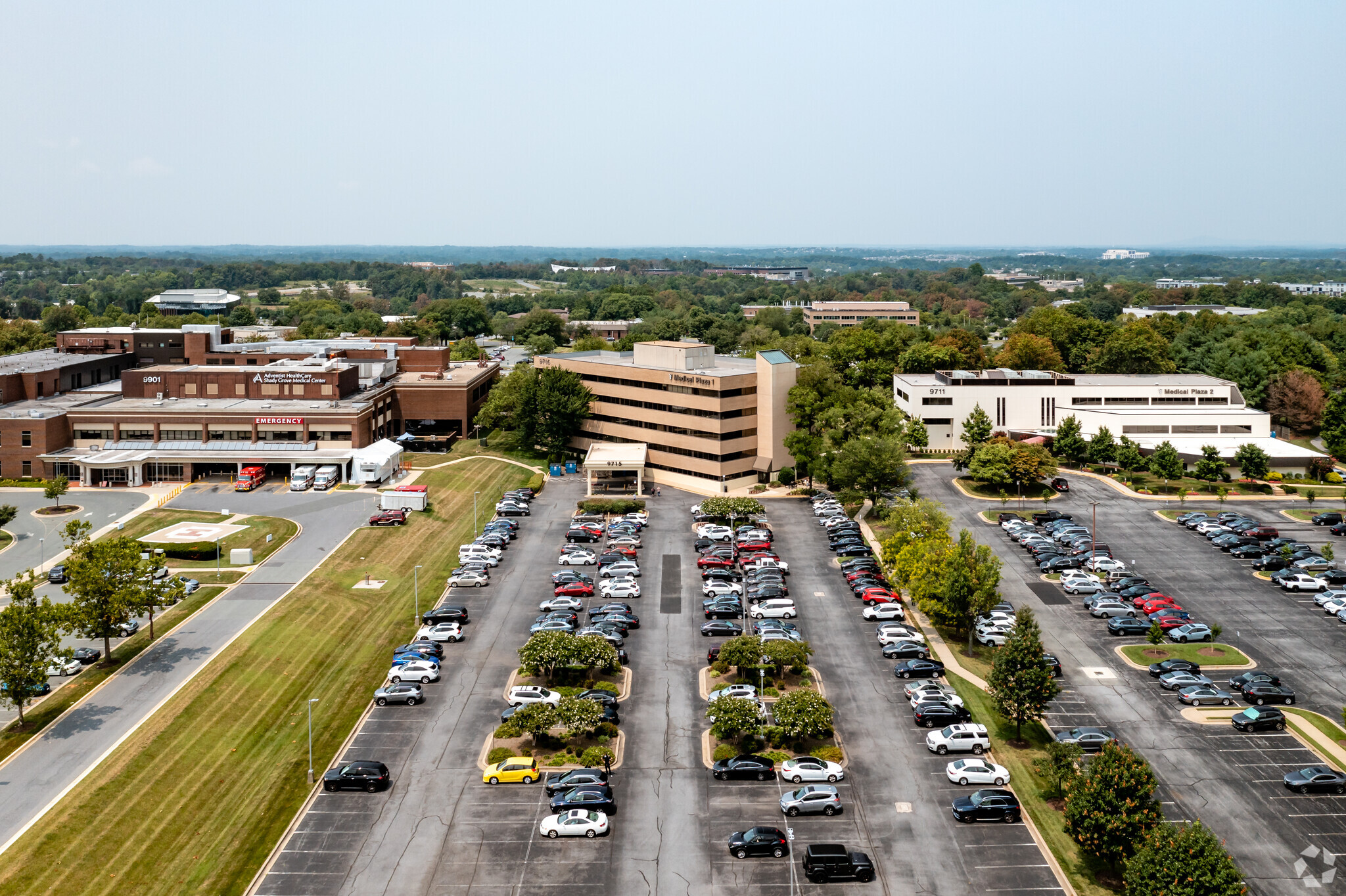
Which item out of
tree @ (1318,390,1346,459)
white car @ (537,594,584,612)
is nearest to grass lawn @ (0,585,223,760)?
white car @ (537,594,584,612)

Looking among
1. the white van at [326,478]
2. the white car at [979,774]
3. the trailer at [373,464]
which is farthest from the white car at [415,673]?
the trailer at [373,464]

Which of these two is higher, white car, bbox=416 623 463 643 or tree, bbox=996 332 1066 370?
tree, bbox=996 332 1066 370

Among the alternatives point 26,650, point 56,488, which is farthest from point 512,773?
point 56,488

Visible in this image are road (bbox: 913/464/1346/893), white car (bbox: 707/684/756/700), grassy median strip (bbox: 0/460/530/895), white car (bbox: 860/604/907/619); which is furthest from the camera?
white car (bbox: 860/604/907/619)

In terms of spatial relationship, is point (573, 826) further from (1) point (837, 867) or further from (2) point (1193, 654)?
(2) point (1193, 654)

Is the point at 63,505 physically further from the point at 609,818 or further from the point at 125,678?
the point at 609,818

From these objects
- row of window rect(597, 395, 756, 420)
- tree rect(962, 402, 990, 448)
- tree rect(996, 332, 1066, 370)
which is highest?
tree rect(996, 332, 1066, 370)

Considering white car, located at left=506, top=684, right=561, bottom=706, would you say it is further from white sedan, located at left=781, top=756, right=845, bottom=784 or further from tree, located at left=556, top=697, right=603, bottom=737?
white sedan, located at left=781, top=756, right=845, bottom=784
